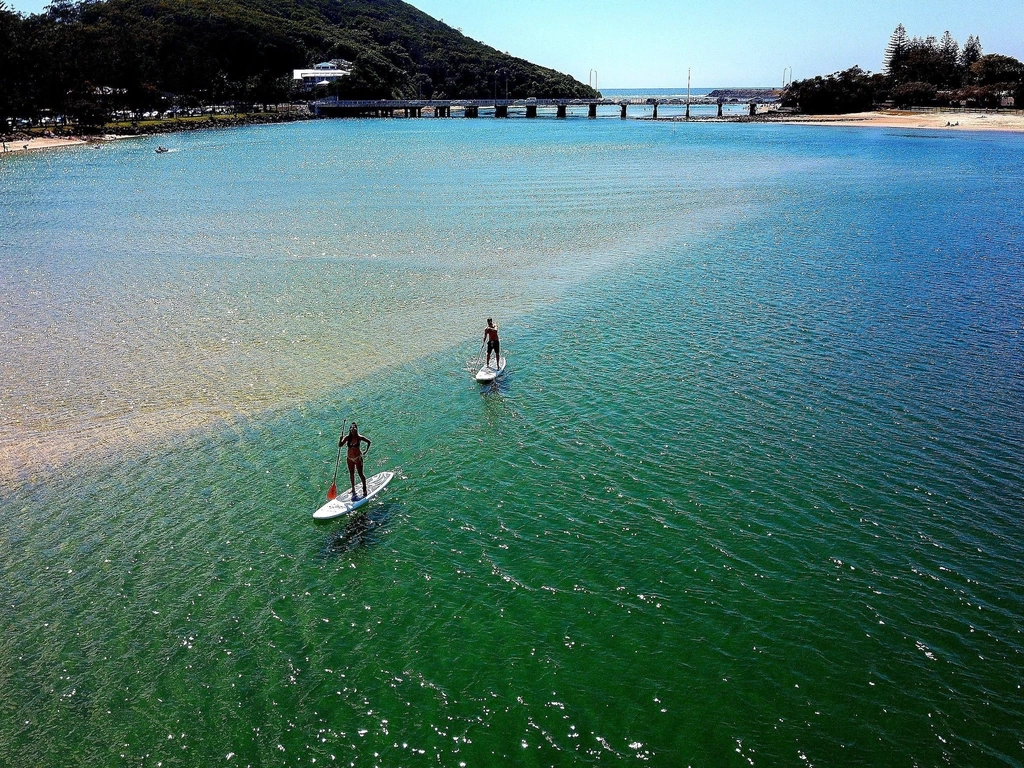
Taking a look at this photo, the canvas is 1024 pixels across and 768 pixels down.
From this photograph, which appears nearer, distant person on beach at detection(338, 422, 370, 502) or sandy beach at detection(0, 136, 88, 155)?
distant person on beach at detection(338, 422, 370, 502)

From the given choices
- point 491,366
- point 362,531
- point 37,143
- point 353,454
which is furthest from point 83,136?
point 362,531

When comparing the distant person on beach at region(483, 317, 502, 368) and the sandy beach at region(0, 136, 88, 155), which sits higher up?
the sandy beach at region(0, 136, 88, 155)

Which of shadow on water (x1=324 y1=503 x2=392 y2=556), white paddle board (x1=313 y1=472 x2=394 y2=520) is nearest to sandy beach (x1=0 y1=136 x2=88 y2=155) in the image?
white paddle board (x1=313 y1=472 x2=394 y2=520)

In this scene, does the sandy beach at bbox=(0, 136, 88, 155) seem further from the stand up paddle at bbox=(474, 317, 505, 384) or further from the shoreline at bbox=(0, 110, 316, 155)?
the stand up paddle at bbox=(474, 317, 505, 384)

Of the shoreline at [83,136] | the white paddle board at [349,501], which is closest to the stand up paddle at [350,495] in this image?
the white paddle board at [349,501]

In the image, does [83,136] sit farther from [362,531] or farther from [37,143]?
[362,531]

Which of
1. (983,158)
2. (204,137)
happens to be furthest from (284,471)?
(204,137)

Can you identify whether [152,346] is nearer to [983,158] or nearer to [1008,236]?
[1008,236]
